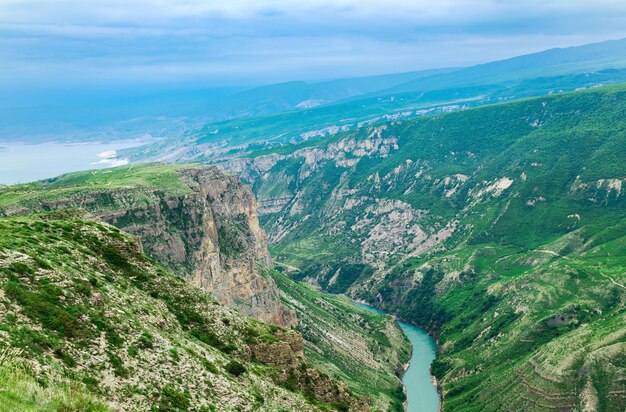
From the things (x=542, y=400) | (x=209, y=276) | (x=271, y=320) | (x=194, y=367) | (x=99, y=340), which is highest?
(x=99, y=340)

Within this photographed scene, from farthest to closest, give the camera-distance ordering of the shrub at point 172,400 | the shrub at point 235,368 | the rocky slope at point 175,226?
the rocky slope at point 175,226
the shrub at point 235,368
the shrub at point 172,400

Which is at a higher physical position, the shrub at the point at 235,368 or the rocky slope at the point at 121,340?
the rocky slope at the point at 121,340

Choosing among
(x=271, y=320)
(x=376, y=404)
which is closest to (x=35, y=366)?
(x=376, y=404)

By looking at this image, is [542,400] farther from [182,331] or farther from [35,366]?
[35,366]

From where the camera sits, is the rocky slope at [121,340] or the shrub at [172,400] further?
the shrub at [172,400]

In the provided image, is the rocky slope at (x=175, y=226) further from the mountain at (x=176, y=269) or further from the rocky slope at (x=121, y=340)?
the rocky slope at (x=121, y=340)

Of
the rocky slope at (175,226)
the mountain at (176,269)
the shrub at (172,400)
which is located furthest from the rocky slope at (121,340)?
the rocky slope at (175,226)

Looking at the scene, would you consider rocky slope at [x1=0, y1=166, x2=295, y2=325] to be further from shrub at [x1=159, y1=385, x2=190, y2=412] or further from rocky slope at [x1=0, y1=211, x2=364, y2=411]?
shrub at [x1=159, y1=385, x2=190, y2=412]

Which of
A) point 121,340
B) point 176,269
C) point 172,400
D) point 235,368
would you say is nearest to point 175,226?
point 176,269
